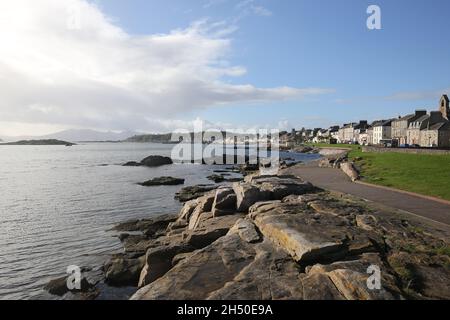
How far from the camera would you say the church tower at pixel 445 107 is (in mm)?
83838

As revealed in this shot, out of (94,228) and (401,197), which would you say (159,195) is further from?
(401,197)

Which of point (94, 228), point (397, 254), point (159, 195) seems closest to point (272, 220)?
point (397, 254)

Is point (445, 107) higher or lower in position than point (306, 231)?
higher

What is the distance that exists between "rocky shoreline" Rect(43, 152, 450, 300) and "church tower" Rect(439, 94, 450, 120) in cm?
8408

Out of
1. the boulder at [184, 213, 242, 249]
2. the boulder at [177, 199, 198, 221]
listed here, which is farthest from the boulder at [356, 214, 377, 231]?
the boulder at [177, 199, 198, 221]

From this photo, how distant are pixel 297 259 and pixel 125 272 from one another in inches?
319

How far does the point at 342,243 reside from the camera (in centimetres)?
980

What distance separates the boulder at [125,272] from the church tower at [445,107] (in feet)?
298

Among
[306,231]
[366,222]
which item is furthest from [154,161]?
[306,231]

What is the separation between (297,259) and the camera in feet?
31.1

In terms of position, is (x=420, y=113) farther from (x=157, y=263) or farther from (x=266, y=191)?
(x=157, y=263)

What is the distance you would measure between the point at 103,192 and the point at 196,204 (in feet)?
71.1

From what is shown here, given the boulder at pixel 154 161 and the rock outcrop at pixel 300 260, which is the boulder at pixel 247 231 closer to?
the rock outcrop at pixel 300 260

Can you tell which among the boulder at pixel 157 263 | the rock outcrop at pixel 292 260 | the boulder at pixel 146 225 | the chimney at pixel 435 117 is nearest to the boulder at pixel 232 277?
the rock outcrop at pixel 292 260
